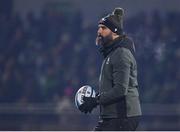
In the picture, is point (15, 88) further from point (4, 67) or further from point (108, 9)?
point (108, 9)

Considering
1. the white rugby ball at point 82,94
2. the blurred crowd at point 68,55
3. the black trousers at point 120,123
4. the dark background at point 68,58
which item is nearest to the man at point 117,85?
the black trousers at point 120,123

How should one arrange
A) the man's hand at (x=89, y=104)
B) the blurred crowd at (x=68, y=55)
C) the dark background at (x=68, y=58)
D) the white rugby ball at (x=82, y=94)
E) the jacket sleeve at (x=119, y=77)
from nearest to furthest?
1. the jacket sleeve at (x=119, y=77)
2. the man's hand at (x=89, y=104)
3. the white rugby ball at (x=82, y=94)
4. the dark background at (x=68, y=58)
5. the blurred crowd at (x=68, y=55)

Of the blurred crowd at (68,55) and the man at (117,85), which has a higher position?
the blurred crowd at (68,55)

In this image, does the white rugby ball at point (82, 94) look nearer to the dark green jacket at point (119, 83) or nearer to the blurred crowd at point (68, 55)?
the dark green jacket at point (119, 83)

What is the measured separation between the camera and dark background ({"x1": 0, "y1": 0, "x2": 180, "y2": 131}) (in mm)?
9852

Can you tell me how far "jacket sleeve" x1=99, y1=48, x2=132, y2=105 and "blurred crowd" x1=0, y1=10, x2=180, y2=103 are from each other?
511 centimetres

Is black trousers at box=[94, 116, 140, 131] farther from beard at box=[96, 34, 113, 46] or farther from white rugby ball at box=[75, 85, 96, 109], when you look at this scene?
beard at box=[96, 34, 113, 46]

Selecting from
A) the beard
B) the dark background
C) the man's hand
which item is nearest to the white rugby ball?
the man's hand

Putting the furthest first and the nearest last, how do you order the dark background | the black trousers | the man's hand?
the dark background
the man's hand
the black trousers

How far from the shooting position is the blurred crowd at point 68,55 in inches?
404

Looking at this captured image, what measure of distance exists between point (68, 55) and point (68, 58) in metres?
0.04

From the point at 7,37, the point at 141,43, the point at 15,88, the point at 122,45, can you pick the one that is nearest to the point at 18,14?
the point at 7,37

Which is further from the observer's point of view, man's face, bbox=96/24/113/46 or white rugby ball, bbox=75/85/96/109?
white rugby ball, bbox=75/85/96/109

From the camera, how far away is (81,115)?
978 cm
